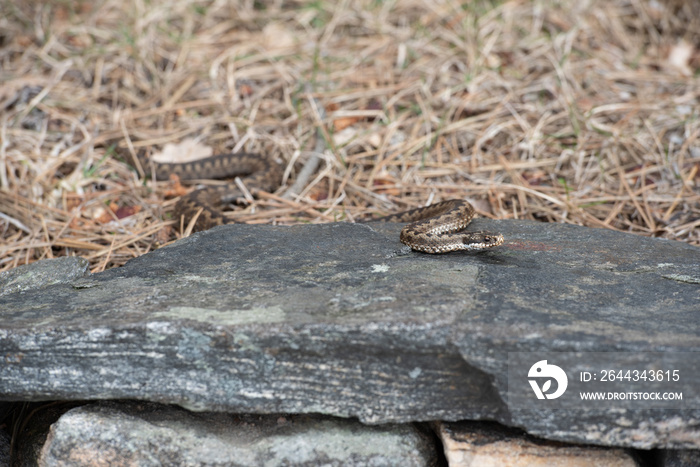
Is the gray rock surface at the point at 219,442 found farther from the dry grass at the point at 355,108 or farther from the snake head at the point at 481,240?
the dry grass at the point at 355,108

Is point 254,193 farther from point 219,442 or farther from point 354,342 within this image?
point 354,342

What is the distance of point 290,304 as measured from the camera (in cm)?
308

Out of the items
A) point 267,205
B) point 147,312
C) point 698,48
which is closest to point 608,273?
point 147,312

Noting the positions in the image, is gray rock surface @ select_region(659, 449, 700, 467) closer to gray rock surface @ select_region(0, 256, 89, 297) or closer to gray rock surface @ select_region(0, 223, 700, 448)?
gray rock surface @ select_region(0, 223, 700, 448)

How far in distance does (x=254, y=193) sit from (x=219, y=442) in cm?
315

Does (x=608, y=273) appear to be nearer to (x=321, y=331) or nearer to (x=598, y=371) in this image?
(x=598, y=371)

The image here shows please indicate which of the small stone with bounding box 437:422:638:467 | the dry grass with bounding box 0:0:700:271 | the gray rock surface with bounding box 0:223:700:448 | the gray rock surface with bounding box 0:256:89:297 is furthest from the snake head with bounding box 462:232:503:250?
the gray rock surface with bounding box 0:256:89:297

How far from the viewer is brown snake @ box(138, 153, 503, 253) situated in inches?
159

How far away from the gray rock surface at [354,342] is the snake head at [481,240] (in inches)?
22.9

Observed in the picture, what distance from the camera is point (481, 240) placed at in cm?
399

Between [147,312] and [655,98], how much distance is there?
558 cm

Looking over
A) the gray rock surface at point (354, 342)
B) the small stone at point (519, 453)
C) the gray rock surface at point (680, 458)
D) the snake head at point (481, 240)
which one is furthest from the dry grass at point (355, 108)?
the small stone at point (519, 453)

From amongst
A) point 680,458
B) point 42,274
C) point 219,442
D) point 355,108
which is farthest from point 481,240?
point 355,108

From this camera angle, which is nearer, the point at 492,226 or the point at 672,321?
the point at 672,321
